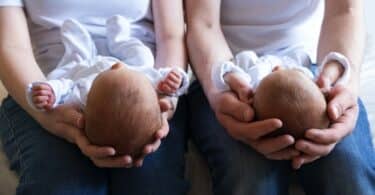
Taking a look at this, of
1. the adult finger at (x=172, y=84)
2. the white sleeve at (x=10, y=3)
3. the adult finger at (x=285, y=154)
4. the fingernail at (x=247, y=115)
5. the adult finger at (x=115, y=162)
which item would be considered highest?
the white sleeve at (x=10, y=3)

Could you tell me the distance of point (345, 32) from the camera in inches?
46.1

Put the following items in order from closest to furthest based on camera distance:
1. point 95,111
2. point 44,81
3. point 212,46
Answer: point 95,111, point 44,81, point 212,46

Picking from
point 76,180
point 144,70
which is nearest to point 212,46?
point 144,70

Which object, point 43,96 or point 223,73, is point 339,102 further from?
point 43,96

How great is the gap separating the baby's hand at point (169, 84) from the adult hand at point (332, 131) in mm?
239

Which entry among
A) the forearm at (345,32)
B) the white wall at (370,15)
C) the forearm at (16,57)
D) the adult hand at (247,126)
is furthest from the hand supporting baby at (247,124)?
the white wall at (370,15)

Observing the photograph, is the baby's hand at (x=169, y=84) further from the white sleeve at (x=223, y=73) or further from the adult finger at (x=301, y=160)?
the adult finger at (x=301, y=160)

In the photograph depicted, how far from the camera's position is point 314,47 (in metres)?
1.27

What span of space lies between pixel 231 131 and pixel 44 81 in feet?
1.08

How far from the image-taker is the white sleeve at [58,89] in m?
1.05

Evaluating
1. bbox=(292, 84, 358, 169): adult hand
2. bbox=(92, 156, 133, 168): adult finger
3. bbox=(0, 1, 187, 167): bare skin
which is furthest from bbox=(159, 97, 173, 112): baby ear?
bbox=(292, 84, 358, 169): adult hand

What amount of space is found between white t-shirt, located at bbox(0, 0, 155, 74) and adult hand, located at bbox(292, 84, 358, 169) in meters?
0.40

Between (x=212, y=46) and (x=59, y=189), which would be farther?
(x=212, y=46)

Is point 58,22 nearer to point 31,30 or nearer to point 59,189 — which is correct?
point 31,30
